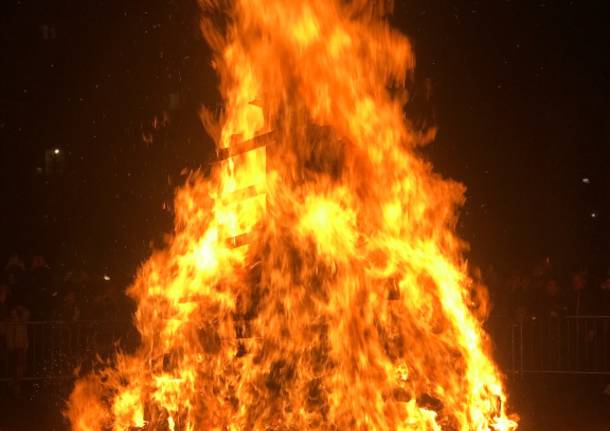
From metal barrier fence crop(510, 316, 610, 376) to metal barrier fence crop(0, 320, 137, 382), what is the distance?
5.21 meters

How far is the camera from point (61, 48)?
22.2 metres

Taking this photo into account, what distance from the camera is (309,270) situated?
265 inches

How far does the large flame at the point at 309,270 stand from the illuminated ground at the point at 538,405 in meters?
1.83

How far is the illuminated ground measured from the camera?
346 inches

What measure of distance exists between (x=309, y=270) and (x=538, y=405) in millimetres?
4556

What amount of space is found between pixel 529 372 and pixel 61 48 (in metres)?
15.5

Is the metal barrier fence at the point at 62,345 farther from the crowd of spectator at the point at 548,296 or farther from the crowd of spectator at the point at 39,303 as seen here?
the crowd of spectator at the point at 548,296

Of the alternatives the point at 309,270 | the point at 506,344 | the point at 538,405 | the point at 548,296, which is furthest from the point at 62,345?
the point at 548,296

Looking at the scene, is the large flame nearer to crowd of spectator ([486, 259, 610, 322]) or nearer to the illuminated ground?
the illuminated ground

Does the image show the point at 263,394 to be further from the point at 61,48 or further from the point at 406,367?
the point at 61,48

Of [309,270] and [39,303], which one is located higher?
[309,270]

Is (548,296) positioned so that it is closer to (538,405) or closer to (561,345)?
(561,345)

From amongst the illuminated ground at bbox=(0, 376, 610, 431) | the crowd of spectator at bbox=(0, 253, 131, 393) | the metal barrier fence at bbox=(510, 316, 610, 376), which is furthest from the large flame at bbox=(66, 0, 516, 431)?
the metal barrier fence at bbox=(510, 316, 610, 376)

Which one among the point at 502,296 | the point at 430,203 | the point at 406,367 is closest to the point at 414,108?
the point at 502,296
